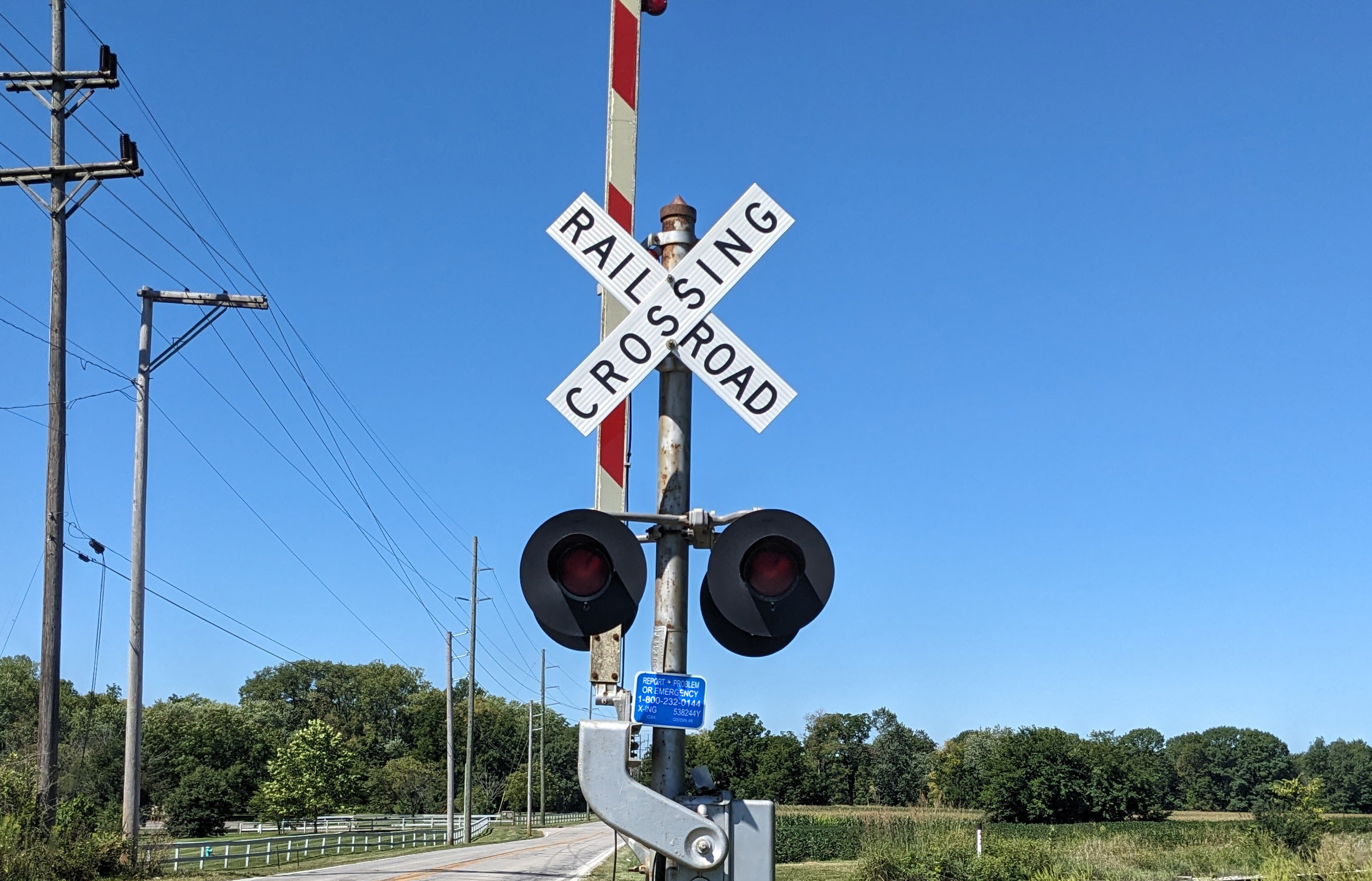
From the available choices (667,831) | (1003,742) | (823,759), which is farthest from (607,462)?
(823,759)

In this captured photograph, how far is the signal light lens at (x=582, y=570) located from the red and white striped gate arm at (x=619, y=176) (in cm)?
29

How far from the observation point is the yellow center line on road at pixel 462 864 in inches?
889

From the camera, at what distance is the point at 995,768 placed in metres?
76.5

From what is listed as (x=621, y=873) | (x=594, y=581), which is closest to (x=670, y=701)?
(x=594, y=581)

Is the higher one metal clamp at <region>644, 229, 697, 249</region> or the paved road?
metal clamp at <region>644, 229, 697, 249</region>

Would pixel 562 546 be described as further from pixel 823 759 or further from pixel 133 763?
pixel 823 759

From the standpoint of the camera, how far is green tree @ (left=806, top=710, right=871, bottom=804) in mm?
88375

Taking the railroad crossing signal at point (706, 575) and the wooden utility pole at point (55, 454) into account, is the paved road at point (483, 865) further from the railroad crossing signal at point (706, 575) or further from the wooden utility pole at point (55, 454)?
the railroad crossing signal at point (706, 575)

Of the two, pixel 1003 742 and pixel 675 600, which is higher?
pixel 675 600

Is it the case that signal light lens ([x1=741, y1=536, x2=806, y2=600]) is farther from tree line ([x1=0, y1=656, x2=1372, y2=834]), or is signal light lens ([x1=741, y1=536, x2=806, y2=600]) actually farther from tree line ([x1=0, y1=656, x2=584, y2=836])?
tree line ([x1=0, y1=656, x2=1372, y2=834])

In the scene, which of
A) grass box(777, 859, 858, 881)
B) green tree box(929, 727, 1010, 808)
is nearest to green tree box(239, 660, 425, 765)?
green tree box(929, 727, 1010, 808)

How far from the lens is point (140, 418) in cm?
2322

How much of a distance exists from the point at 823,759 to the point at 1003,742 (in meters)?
19.0

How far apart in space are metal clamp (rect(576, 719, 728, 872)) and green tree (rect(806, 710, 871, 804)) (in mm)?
85712
